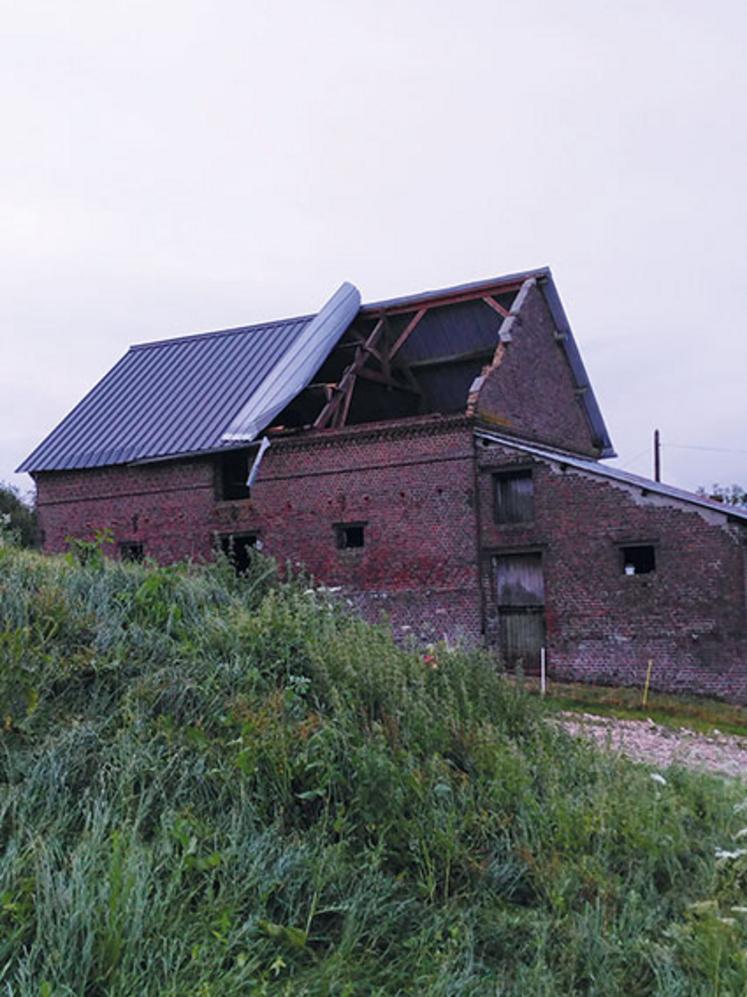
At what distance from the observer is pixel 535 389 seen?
2502 cm

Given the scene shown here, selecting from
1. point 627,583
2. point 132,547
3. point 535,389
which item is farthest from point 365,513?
point 132,547

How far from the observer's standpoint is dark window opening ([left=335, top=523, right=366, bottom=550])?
22.8 metres

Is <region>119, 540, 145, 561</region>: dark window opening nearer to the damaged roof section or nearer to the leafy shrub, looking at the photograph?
the damaged roof section

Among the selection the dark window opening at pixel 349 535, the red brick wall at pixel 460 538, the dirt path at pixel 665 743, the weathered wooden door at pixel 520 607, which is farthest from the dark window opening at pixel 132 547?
the dirt path at pixel 665 743

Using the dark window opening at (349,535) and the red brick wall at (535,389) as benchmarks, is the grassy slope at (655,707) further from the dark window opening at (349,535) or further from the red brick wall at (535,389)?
the red brick wall at (535,389)

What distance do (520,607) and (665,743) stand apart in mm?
8156

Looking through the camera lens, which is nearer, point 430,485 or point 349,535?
point 430,485

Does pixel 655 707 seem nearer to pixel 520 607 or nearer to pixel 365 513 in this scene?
pixel 520 607

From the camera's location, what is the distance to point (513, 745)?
21.7 ft

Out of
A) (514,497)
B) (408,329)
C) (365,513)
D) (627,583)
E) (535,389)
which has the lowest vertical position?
(627,583)

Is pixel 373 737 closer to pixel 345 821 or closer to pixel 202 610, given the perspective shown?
pixel 345 821

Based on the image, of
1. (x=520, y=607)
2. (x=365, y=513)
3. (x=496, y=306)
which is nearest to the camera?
(x=520, y=607)

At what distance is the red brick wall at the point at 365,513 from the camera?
2156 cm

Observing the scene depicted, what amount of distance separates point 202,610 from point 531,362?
1813cm
